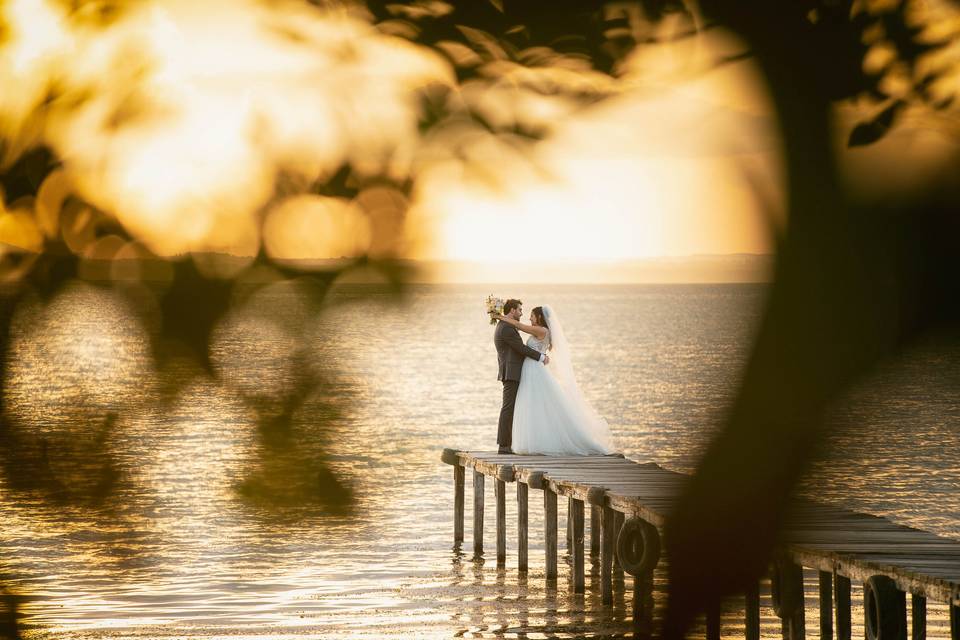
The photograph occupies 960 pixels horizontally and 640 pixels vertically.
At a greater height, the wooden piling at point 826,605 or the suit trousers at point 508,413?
the suit trousers at point 508,413

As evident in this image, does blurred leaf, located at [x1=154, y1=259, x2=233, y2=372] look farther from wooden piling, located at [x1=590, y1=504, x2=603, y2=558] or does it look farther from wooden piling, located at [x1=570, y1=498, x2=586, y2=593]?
wooden piling, located at [x1=590, y1=504, x2=603, y2=558]

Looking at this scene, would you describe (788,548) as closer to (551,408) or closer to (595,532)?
(551,408)

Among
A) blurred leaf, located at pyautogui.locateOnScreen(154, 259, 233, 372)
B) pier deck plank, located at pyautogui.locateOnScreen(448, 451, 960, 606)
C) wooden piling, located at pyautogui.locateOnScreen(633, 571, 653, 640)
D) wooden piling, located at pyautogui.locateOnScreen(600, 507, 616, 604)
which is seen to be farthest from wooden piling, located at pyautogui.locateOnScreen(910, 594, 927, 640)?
blurred leaf, located at pyautogui.locateOnScreen(154, 259, 233, 372)

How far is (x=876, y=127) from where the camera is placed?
2.91m

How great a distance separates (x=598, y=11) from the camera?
284 cm

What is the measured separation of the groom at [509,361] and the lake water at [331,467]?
1.91 m

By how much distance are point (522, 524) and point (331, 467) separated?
15104mm

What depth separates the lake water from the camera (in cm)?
280

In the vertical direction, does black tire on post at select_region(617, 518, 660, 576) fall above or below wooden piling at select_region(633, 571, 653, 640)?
above

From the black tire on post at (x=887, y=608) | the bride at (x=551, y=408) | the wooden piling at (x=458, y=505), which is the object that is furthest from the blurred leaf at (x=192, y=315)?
the wooden piling at (x=458, y=505)

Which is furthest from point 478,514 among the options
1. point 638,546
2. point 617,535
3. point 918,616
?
point 918,616

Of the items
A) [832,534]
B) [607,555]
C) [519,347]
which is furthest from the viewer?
[519,347]

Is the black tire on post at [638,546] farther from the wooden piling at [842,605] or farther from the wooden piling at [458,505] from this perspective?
the wooden piling at [458,505]

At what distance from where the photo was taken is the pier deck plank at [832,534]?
862 centimetres
